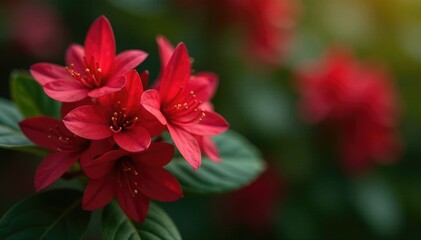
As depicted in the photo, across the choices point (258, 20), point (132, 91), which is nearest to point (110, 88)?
point (132, 91)

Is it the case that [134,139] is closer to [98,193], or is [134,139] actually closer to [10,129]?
[98,193]

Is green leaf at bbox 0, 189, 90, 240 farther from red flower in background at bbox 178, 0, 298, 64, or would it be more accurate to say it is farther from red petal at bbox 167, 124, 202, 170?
red flower in background at bbox 178, 0, 298, 64

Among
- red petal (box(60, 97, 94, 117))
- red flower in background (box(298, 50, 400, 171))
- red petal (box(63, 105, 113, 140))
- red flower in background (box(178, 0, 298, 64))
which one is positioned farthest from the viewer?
red flower in background (box(178, 0, 298, 64))

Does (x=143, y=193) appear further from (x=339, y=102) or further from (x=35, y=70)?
(x=339, y=102)

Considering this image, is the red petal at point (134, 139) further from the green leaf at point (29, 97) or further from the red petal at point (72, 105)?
the green leaf at point (29, 97)

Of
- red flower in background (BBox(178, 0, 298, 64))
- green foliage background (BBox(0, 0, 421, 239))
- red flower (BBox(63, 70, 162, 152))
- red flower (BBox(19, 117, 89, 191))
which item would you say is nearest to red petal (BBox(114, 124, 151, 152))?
red flower (BBox(63, 70, 162, 152))

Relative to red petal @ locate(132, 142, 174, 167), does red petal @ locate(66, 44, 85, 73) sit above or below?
above

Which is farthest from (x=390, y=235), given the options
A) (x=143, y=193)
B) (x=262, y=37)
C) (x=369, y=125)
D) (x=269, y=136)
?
(x=143, y=193)

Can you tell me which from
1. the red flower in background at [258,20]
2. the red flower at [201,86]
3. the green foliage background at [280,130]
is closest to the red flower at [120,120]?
the red flower at [201,86]
